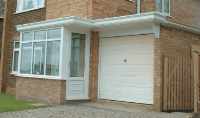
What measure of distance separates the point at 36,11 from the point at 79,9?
3716mm

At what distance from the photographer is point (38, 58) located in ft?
36.0

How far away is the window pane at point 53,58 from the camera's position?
33.1ft

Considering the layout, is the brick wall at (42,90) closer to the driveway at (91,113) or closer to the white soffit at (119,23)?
the driveway at (91,113)

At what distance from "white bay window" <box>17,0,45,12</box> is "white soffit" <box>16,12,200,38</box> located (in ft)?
9.88

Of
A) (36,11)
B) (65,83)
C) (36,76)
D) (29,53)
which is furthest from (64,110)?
(36,11)

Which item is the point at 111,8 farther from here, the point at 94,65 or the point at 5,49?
the point at 5,49

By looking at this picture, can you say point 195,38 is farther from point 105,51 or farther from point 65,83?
point 65,83

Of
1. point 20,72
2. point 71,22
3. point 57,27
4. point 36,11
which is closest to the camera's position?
point 71,22

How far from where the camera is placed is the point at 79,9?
11.1m

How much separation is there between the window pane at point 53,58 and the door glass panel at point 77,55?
58 centimetres

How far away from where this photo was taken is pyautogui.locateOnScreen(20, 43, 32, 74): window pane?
1142 centimetres

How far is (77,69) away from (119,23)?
8.41ft

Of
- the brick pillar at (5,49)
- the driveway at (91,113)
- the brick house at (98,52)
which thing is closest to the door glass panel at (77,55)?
the brick house at (98,52)

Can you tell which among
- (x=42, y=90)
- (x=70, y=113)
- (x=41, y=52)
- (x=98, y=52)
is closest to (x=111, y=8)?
(x=98, y=52)
